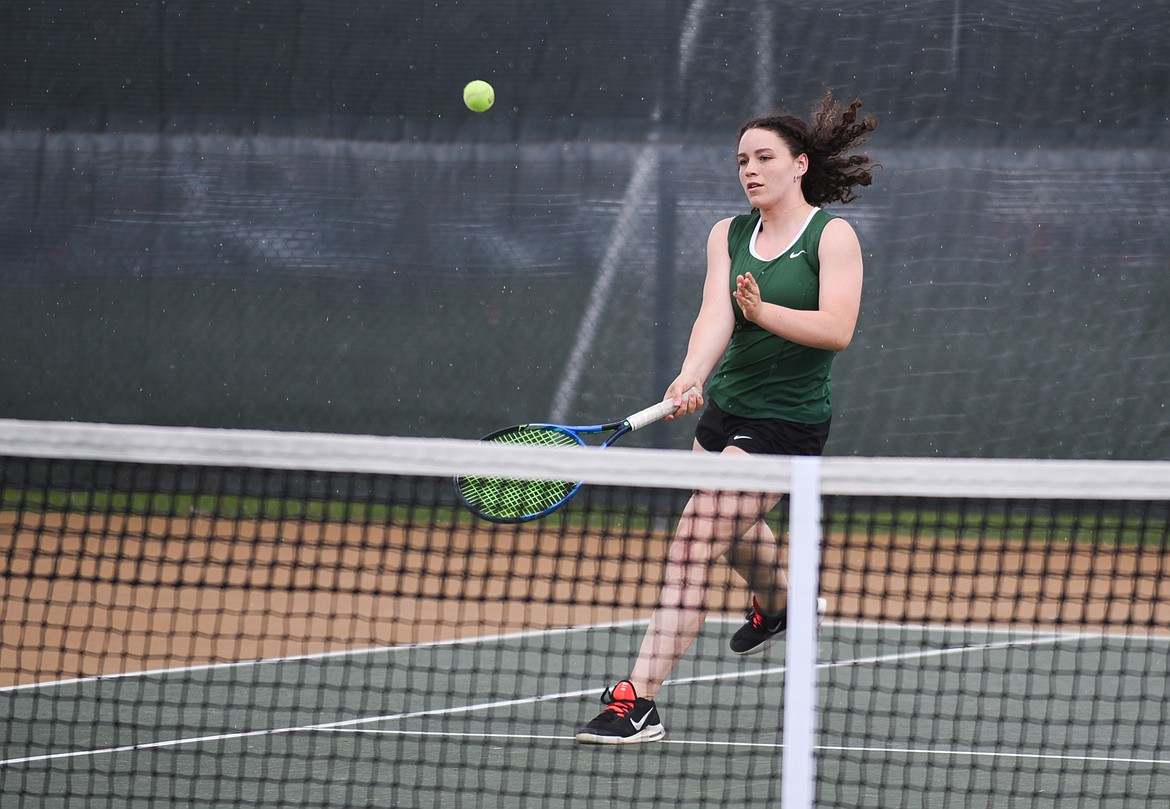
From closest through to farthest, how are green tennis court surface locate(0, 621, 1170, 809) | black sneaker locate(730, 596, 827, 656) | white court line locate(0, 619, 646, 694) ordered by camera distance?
green tennis court surface locate(0, 621, 1170, 809)
black sneaker locate(730, 596, 827, 656)
white court line locate(0, 619, 646, 694)

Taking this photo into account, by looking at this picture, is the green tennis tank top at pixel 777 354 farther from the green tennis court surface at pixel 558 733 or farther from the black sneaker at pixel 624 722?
the black sneaker at pixel 624 722

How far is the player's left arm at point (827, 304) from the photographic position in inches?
106

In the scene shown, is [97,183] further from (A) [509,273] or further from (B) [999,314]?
(B) [999,314]

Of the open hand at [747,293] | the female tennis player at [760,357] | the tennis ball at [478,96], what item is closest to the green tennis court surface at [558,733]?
Answer: the female tennis player at [760,357]

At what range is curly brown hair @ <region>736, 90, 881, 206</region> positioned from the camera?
3018 millimetres

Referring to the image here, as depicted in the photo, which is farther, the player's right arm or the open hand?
the player's right arm

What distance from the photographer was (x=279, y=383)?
593 cm

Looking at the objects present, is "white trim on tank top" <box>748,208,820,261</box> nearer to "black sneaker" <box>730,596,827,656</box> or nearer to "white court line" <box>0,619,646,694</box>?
"black sneaker" <box>730,596,827,656</box>

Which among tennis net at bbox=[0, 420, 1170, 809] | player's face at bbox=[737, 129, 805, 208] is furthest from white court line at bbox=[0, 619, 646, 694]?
player's face at bbox=[737, 129, 805, 208]

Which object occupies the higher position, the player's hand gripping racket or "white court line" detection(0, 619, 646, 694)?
the player's hand gripping racket

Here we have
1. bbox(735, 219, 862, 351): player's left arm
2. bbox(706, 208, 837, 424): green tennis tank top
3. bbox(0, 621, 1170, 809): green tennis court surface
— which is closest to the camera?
bbox(0, 621, 1170, 809): green tennis court surface

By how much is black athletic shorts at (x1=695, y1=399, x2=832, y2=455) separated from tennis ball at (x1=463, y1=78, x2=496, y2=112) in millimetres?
2866

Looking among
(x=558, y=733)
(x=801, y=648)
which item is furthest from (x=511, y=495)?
(x=801, y=648)

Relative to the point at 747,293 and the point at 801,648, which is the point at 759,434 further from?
the point at 801,648
